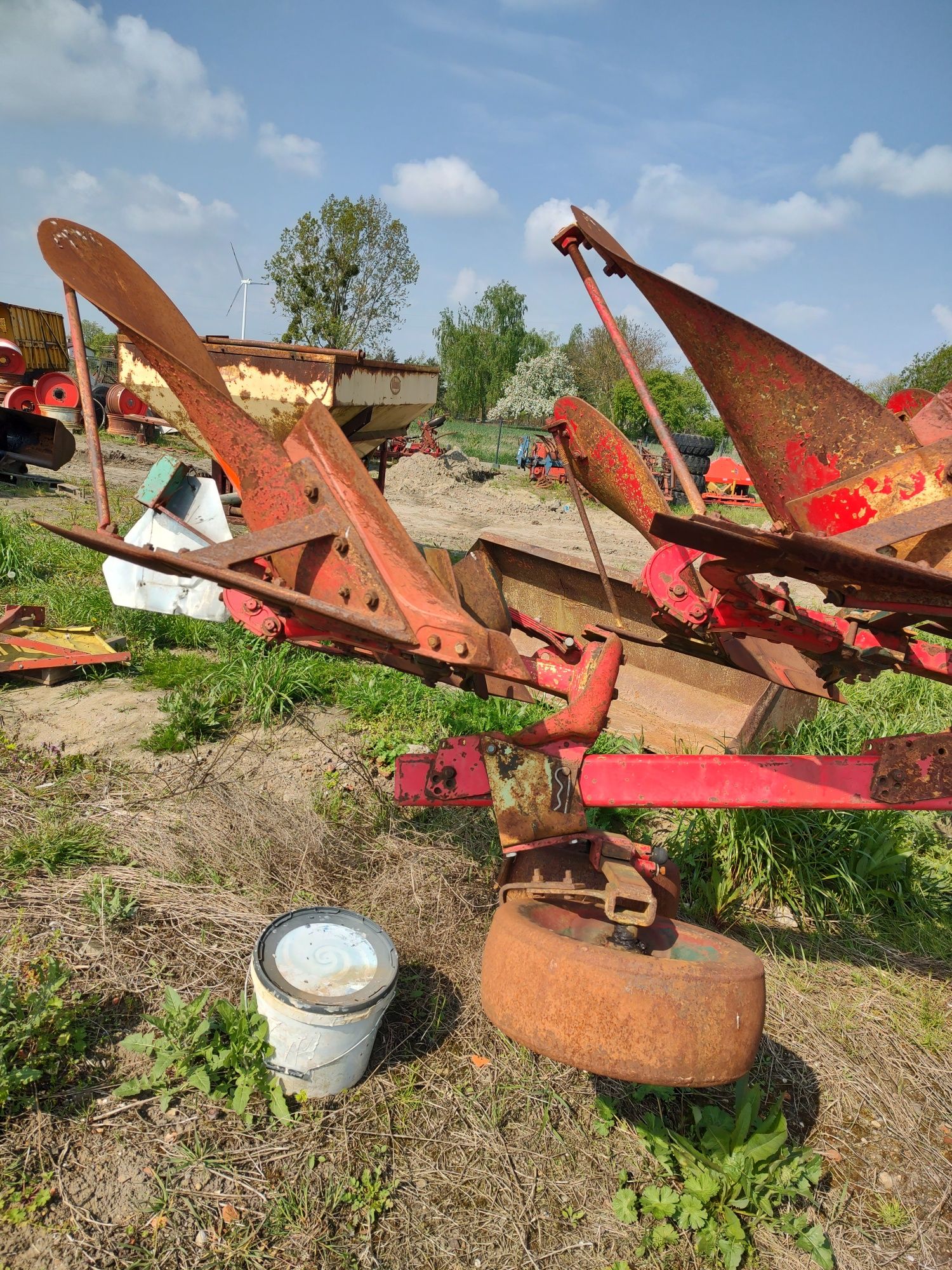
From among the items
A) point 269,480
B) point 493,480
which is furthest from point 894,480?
point 493,480

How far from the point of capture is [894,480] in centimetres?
200

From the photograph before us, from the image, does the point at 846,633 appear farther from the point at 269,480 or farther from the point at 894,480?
the point at 269,480

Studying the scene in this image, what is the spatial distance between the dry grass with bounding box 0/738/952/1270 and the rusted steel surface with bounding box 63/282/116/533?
5.01 ft

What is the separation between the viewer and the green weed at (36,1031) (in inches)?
87.1

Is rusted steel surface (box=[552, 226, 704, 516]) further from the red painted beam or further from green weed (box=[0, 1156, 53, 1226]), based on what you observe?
green weed (box=[0, 1156, 53, 1226])

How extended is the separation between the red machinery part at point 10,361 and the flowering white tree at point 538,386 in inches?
986

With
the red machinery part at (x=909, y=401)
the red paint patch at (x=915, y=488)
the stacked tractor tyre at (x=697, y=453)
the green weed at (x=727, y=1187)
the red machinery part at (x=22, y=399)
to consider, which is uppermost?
the stacked tractor tyre at (x=697, y=453)

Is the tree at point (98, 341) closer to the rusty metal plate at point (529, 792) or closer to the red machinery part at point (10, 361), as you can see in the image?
the red machinery part at point (10, 361)

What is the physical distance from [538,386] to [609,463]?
112 feet

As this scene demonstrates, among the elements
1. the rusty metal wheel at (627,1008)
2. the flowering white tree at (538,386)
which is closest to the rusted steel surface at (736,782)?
the rusty metal wheel at (627,1008)

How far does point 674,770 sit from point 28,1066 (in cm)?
193

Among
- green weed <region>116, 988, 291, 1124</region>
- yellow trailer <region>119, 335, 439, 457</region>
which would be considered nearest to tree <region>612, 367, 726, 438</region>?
yellow trailer <region>119, 335, 439, 457</region>

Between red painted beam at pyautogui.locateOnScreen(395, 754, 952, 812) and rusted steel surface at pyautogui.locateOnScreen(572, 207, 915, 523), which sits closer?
rusted steel surface at pyautogui.locateOnScreen(572, 207, 915, 523)

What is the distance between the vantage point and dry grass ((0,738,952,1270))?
2098 millimetres
